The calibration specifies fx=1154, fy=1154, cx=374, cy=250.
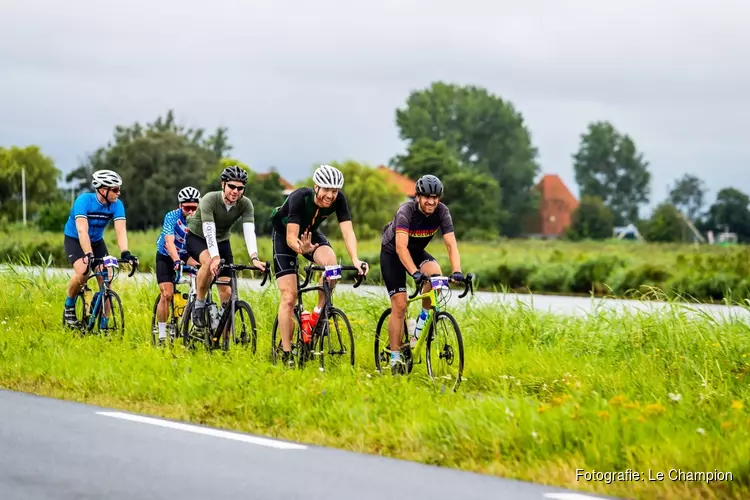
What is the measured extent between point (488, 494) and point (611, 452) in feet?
3.34

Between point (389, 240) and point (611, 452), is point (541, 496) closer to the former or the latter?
point (611, 452)

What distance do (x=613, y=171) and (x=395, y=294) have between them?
135 meters

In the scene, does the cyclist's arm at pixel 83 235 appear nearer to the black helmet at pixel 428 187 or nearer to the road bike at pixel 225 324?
the road bike at pixel 225 324

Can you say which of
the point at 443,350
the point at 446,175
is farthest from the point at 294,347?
the point at 446,175

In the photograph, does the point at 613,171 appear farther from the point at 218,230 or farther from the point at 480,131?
the point at 218,230

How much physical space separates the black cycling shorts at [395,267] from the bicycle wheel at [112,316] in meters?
4.36

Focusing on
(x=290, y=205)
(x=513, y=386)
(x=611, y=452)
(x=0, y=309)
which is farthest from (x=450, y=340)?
(x=0, y=309)

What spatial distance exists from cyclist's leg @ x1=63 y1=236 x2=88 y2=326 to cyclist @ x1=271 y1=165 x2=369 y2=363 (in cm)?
384

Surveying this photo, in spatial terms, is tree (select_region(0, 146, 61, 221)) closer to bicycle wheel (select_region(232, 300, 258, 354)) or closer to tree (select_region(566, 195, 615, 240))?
tree (select_region(566, 195, 615, 240))

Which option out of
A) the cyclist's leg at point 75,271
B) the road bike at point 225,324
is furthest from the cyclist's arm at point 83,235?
the road bike at point 225,324

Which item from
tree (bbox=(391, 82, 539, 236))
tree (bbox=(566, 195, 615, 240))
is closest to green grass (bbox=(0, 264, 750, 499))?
tree (bbox=(391, 82, 539, 236))

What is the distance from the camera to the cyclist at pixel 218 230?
11.9 meters

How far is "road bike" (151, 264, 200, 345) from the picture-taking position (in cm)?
1318

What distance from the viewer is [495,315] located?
1392 cm
